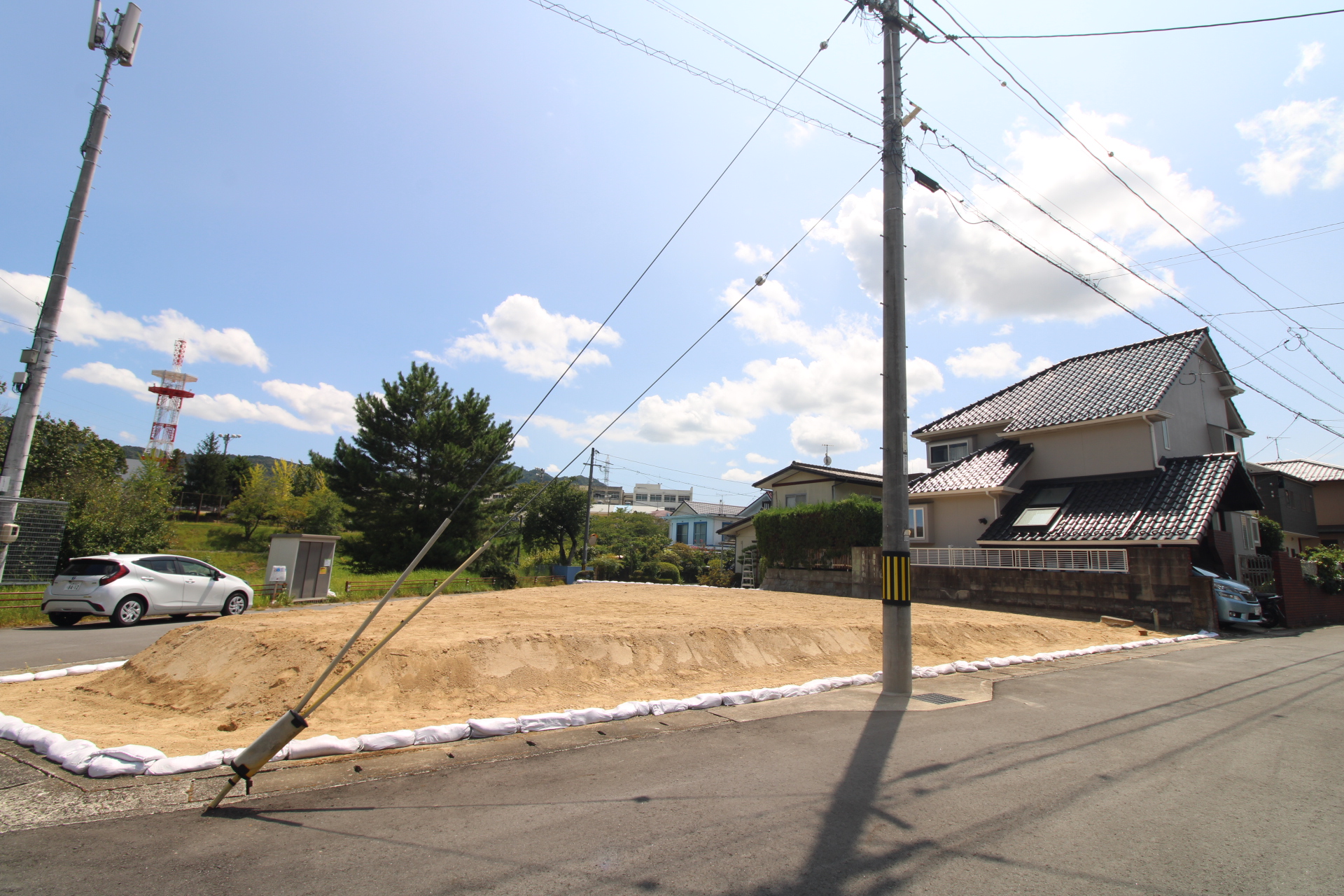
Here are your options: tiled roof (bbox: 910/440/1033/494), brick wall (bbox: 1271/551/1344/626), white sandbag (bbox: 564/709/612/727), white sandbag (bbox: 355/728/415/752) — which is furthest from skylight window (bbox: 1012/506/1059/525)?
white sandbag (bbox: 355/728/415/752)

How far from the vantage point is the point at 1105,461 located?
18.8m

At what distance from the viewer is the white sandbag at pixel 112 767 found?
396 cm

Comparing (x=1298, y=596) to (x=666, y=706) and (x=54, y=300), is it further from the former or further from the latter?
(x=54, y=300)

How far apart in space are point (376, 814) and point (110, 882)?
3.70ft

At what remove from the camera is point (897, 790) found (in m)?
3.99

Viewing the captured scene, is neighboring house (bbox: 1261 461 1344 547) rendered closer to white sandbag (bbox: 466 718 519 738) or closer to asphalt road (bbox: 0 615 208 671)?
white sandbag (bbox: 466 718 519 738)

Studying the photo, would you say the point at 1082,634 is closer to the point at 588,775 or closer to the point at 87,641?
the point at 588,775

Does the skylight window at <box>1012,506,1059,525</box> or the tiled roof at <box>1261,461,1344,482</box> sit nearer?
the skylight window at <box>1012,506,1059,525</box>

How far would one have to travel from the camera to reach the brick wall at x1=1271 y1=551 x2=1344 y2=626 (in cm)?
1658

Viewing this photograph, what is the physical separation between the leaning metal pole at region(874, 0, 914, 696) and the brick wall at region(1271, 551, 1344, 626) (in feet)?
51.5

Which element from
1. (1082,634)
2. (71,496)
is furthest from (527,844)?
(71,496)

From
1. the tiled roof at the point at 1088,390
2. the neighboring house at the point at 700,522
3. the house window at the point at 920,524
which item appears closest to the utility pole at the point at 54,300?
the house window at the point at 920,524

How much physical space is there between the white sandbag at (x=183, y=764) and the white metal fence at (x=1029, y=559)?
522 inches

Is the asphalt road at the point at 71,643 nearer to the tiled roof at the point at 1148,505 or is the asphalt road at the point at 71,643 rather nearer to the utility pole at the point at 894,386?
the utility pole at the point at 894,386
